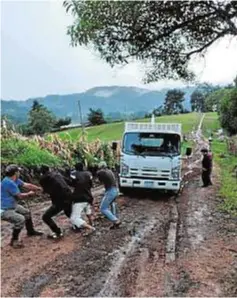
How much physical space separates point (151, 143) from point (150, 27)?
36.7 ft

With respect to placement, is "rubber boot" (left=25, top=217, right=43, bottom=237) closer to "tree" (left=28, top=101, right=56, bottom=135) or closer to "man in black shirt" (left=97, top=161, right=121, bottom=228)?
"man in black shirt" (left=97, top=161, right=121, bottom=228)

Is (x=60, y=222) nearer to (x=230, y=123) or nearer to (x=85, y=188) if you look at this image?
(x=85, y=188)

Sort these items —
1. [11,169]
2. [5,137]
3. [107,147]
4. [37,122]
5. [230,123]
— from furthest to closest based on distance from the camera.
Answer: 1. [37,122]
2. [230,123]
3. [107,147]
4. [5,137]
5. [11,169]

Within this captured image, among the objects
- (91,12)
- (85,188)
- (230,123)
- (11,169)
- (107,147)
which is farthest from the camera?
(230,123)

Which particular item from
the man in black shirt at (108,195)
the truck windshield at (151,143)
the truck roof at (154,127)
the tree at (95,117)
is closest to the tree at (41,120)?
the tree at (95,117)

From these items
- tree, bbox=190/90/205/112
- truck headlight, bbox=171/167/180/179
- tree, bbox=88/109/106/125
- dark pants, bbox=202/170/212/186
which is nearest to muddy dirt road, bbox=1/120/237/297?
truck headlight, bbox=171/167/180/179

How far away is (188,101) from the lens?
14712cm

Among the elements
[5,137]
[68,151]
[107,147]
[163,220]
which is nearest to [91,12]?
[163,220]

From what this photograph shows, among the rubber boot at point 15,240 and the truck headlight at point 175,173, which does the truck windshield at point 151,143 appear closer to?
the truck headlight at point 175,173

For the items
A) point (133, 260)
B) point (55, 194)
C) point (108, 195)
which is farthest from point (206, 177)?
point (133, 260)

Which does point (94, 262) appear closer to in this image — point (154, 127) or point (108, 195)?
point (108, 195)

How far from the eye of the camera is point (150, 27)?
6.18 metres

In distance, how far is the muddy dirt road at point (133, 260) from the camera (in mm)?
7344

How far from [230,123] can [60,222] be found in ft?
119
